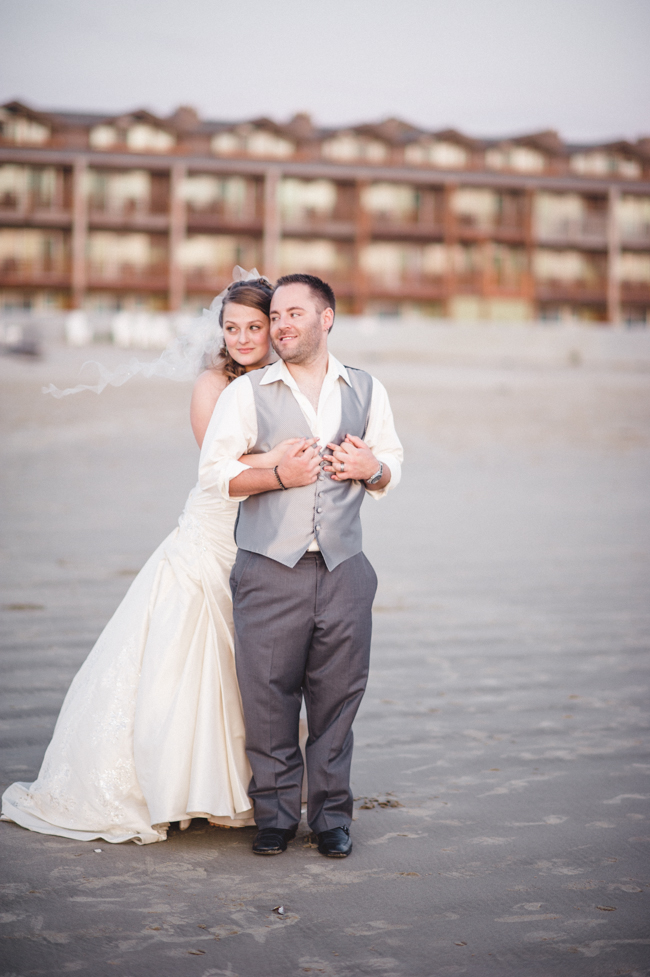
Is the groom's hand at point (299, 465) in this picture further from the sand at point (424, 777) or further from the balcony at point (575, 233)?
the balcony at point (575, 233)

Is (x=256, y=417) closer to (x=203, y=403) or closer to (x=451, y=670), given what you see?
(x=203, y=403)

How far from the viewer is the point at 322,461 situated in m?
3.20

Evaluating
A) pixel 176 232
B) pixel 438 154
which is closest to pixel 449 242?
pixel 438 154

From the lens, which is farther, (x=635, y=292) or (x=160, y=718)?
(x=635, y=292)

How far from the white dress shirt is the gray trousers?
29cm

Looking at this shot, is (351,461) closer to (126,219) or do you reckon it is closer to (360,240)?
(126,219)

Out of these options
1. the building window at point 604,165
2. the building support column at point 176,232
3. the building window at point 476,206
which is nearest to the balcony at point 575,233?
the building window at point 604,165

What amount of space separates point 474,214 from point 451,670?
41.7m

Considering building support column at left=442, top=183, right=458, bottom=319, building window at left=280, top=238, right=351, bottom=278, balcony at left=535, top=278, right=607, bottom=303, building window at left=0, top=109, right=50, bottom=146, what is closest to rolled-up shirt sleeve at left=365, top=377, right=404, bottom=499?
building window at left=280, top=238, right=351, bottom=278

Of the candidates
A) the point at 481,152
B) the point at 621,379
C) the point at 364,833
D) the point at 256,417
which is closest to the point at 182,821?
the point at 364,833

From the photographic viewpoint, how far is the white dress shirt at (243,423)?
3.23 meters

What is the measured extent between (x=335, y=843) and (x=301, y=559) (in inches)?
37.0

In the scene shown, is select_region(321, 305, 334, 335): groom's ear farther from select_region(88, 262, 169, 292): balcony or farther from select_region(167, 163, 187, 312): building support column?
select_region(88, 262, 169, 292): balcony

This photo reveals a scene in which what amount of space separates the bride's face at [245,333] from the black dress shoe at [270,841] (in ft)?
5.22
